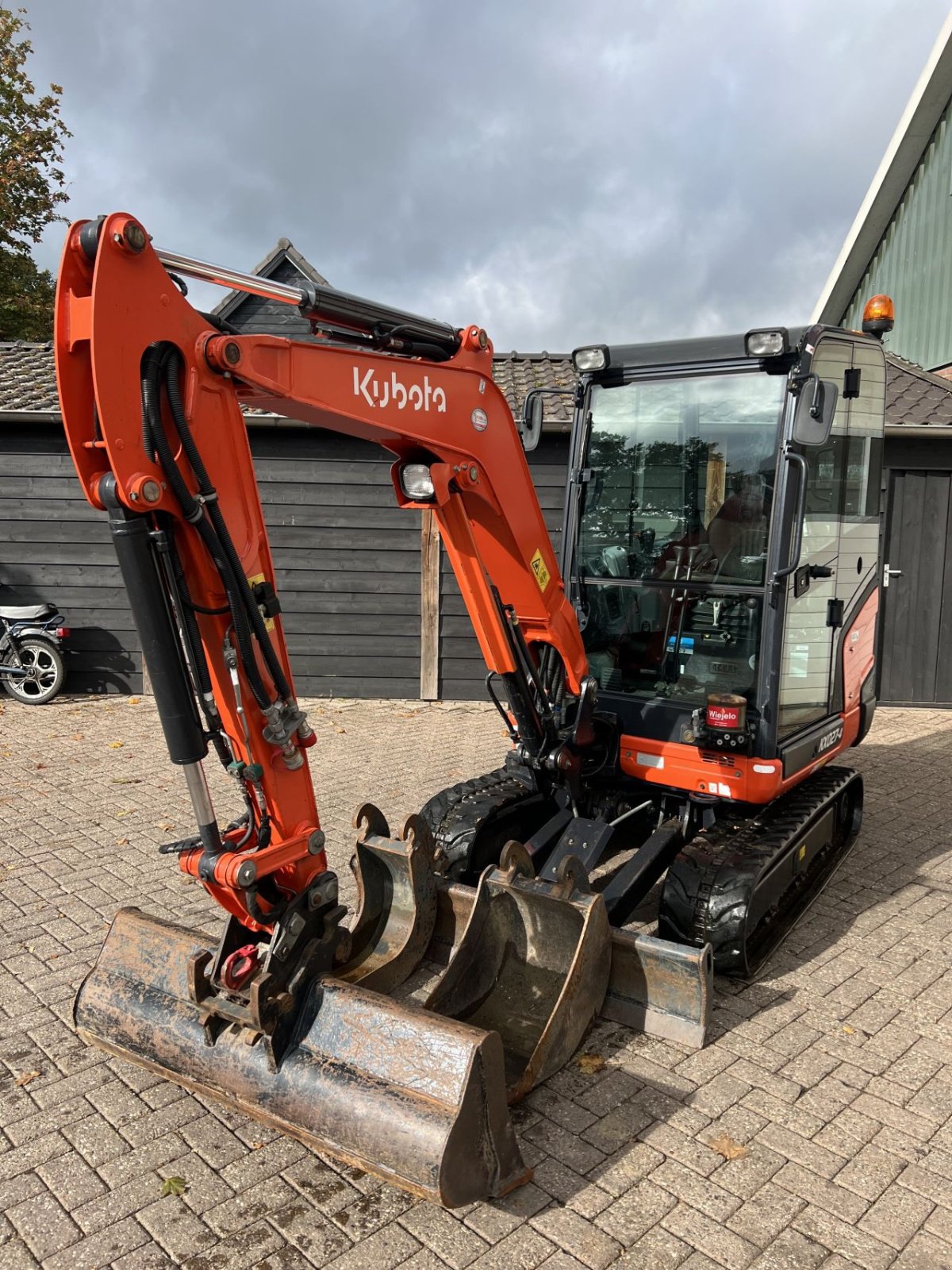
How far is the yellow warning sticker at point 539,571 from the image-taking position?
4.26 metres

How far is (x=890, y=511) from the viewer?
991 centimetres

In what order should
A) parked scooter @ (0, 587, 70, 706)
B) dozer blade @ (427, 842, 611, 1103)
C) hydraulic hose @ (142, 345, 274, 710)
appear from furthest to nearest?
1. parked scooter @ (0, 587, 70, 706)
2. dozer blade @ (427, 842, 611, 1103)
3. hydraulic hose @ (142, 345, 274, 710)

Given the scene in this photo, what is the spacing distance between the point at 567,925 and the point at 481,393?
Result: 85.0 inches

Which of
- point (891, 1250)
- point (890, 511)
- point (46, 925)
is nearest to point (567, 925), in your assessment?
point (891, 1250)

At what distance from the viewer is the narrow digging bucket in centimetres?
275

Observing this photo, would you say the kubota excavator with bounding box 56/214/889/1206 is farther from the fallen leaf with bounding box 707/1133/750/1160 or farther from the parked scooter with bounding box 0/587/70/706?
the parked scooter with bounding box 0/587/70/706

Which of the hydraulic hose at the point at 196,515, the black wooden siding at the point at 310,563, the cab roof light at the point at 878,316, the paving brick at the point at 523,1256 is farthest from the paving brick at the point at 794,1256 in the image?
the black wooden siding at the point at 310,563

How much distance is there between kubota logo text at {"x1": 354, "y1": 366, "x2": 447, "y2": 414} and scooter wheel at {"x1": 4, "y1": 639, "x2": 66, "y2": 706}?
7.48 metres

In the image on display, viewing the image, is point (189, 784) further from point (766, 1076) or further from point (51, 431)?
point (51, 431)

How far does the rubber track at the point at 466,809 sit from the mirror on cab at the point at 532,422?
1.68 meters

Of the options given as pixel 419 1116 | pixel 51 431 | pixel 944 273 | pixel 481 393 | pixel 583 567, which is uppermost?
pixel 944 273

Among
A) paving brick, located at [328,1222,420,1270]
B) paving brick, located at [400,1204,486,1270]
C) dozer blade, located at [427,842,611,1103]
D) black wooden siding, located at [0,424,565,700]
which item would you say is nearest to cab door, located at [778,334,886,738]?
dozer blade, located at [427,842,611,1103]

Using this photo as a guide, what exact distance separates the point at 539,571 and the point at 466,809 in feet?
4.26

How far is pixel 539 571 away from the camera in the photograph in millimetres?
4297
